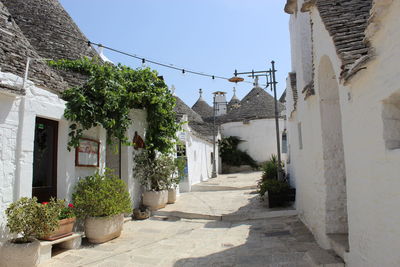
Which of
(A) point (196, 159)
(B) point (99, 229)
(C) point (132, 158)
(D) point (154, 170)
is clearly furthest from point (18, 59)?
(A) point (196, 159)

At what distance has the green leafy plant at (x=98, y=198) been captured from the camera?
5820 millimetres

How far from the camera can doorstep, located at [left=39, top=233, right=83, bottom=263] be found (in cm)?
478

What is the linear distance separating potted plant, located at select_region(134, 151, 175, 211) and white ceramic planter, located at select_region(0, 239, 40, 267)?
179 inches

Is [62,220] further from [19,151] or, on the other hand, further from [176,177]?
[176,177]

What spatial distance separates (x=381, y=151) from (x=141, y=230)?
5.54 m

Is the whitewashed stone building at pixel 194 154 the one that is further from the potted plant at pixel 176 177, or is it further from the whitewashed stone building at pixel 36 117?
the whitewashed stone building at pixel 36 117

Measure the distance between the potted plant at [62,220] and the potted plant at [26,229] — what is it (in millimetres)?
259

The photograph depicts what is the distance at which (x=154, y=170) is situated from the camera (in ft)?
29.5

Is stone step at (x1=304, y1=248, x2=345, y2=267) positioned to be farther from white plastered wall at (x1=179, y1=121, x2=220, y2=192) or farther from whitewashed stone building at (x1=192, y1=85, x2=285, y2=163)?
whitewashed stone building at (x1=192, y1=85, x2=285, y2=163)

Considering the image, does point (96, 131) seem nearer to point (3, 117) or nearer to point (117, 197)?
point (117, 197)

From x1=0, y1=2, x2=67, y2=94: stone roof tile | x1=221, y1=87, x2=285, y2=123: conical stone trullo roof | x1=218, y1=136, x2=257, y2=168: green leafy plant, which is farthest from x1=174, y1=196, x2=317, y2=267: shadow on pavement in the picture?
x1=221, y1=87, x2=285, y2=123: conical stone trullo roof

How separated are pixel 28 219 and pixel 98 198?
5.08 ft

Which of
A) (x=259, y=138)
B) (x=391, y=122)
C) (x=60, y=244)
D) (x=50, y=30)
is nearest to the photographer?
(x=391, y=122)

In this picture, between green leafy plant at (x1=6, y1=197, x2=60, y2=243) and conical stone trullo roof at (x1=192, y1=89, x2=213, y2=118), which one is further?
conical stone trullo roof at (x1=192, y1=89, x2=213, y2=118)
